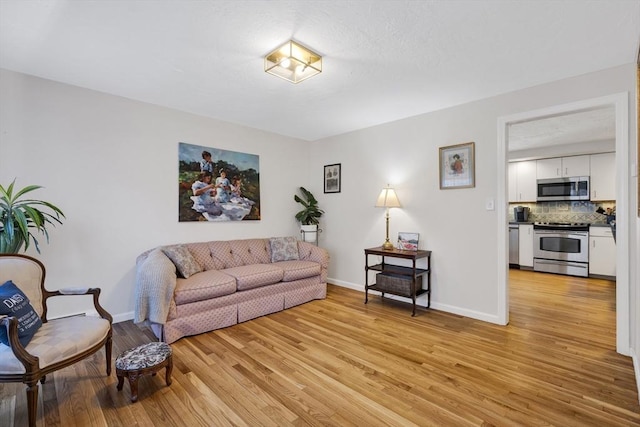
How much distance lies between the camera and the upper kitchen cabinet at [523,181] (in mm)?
6051

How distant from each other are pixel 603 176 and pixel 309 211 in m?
5.34

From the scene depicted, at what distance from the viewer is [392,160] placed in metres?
4.07

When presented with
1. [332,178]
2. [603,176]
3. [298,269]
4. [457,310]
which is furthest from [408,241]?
[603,176]

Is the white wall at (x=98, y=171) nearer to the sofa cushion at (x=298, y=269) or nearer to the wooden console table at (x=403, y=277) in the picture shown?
the sofa cushion at (x=298, y=269)

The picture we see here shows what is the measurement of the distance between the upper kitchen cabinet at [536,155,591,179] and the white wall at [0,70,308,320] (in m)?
6.25

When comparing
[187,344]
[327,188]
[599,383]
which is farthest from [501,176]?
[187,344]

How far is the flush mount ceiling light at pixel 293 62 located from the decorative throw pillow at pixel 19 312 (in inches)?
91.3

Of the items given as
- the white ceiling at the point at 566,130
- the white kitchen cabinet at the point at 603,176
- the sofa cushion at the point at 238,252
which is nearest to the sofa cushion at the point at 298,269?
the sofa cushion at the point at 238,252

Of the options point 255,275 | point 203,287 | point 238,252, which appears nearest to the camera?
point 203,287

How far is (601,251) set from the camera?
5.03 meters

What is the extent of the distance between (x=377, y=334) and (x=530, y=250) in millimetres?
4672

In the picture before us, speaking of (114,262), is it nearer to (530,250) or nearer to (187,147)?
(187,147)

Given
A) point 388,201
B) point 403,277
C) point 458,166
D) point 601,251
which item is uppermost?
point 458,166

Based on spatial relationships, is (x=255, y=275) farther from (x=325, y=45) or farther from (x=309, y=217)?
(x=325, y=45)
